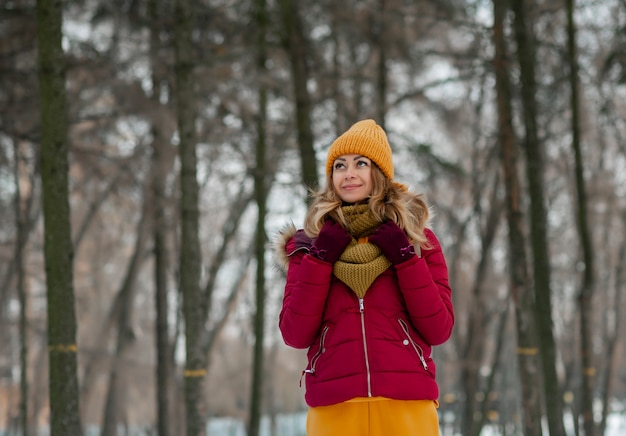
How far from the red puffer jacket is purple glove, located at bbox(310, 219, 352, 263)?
3cm

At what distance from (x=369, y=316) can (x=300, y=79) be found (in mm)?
7155

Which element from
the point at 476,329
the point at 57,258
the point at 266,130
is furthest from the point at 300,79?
the point at 476,329

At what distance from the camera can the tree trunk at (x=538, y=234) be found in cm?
876

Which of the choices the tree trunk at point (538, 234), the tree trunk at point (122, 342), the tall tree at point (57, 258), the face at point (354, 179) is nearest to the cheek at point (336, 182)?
the face at point (354, 179)

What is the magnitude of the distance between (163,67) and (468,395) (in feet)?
27.0

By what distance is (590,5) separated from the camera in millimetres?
11742

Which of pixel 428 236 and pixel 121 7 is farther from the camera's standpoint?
pixel 121 7

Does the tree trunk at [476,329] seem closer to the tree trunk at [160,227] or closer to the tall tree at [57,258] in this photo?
the tree trunk at [160,227]

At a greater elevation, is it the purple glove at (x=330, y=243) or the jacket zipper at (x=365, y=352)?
the purple glove at (x=330, y=243)

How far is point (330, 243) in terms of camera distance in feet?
10.5

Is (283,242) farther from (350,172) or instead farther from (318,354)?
(318,354)

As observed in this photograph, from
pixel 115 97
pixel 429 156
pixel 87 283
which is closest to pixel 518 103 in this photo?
pixel 429 156

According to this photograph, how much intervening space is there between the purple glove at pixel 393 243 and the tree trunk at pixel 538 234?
5.96 meters

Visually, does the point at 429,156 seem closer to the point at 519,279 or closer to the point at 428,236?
the point at 519,279
